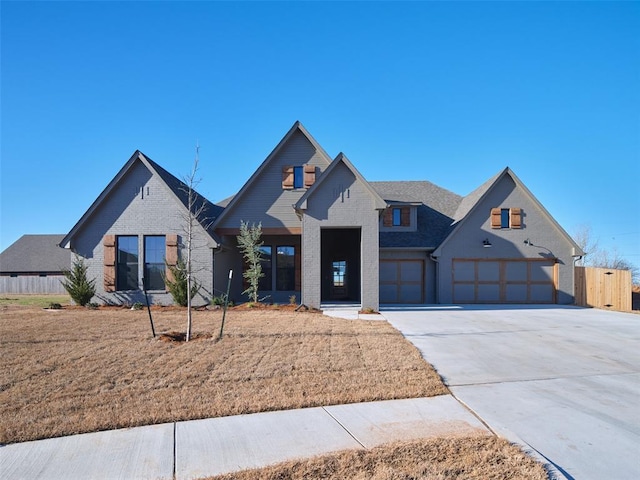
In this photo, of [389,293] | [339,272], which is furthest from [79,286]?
[389,293]

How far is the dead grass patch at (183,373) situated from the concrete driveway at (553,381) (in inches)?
30.7

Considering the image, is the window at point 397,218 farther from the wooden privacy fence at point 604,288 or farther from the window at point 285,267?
the wooden privacy fence at point 604,288

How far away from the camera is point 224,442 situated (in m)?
4.12

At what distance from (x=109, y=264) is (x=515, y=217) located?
60.6ft

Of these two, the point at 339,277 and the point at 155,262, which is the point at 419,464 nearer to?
the point at 155,262

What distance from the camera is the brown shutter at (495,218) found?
19.3 metres

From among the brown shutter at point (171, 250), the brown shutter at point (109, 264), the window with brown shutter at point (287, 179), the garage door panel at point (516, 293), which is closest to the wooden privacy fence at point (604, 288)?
the garage door panel at point (516, 293)

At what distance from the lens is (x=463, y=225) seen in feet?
63.2

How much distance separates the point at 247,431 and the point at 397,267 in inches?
625

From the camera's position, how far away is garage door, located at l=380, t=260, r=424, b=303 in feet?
63.9

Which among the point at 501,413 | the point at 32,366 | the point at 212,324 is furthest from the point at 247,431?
the point at 212,324

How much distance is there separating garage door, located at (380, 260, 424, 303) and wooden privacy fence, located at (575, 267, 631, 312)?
293 inches

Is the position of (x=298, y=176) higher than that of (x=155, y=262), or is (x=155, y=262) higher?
(x=298, y=176)

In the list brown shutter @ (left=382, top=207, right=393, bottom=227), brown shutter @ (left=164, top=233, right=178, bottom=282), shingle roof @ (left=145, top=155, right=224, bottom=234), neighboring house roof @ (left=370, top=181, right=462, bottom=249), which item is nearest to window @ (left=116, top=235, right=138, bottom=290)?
brown shutter @ (left=164, top=233, right=178, bottom=282)
